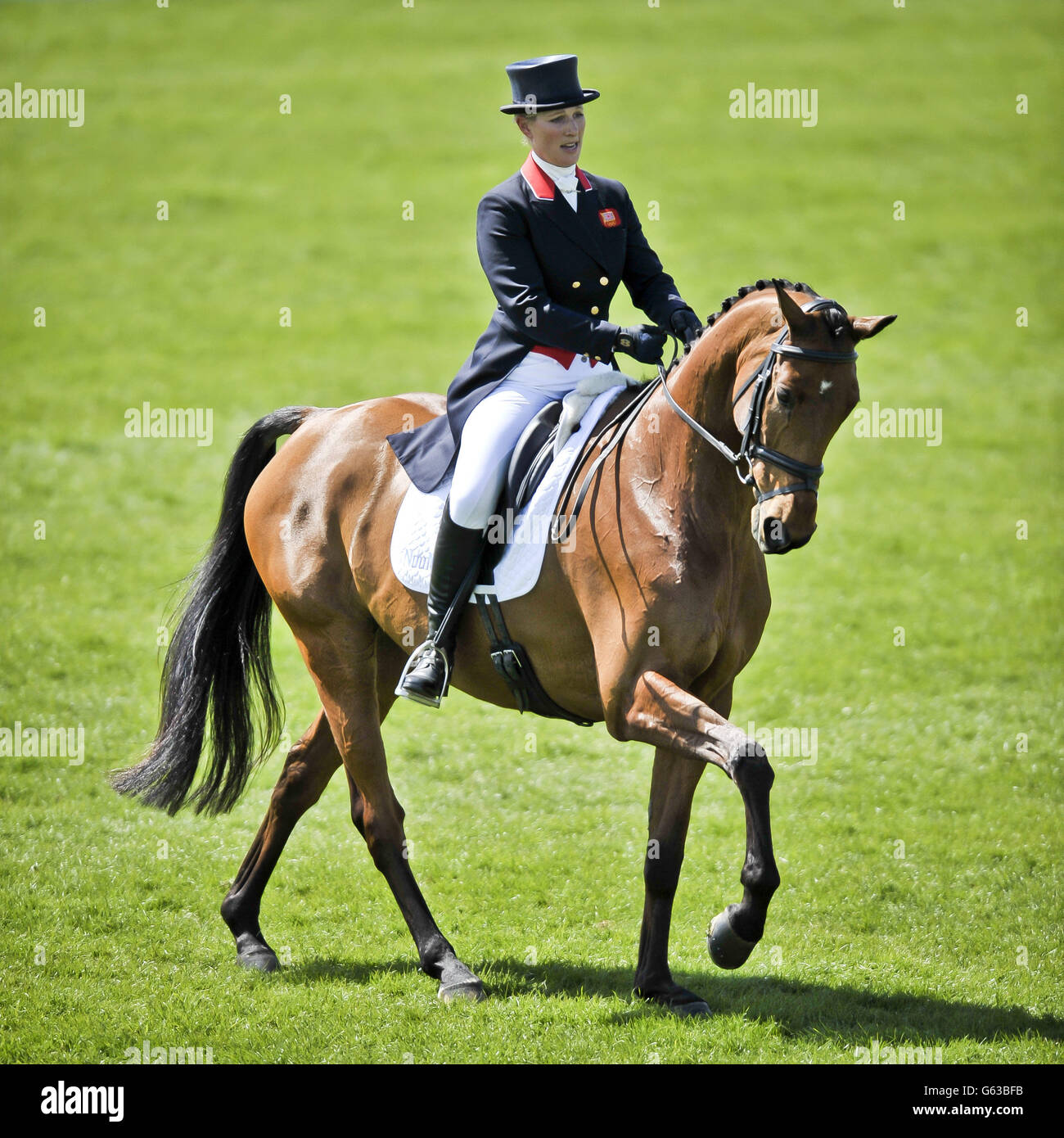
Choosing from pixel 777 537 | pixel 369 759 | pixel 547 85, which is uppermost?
pixel 547 85

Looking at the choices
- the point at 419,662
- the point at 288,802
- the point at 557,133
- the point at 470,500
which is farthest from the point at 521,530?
the point at 288,802

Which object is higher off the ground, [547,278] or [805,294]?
[547,278]

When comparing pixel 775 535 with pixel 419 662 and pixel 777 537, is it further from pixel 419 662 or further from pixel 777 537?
pixel 419 662

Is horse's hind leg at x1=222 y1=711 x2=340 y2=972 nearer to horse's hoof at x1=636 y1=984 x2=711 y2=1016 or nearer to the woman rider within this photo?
the woman rider

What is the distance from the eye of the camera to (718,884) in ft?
26.5

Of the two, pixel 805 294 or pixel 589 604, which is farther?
→ pixel 589 604

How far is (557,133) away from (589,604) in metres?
2.07

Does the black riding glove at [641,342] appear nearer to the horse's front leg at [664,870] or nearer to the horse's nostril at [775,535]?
the horse's nostril at [775,535]

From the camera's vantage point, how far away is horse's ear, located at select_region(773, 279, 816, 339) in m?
5.12

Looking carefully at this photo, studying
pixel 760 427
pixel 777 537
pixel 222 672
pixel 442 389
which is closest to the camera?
pixel 777 537

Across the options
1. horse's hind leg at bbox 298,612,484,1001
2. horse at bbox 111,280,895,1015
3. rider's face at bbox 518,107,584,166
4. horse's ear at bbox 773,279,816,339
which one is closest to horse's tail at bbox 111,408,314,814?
horse at bbox 111,280,895,1015

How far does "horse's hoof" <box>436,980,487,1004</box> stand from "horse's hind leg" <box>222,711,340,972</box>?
1.15 meters

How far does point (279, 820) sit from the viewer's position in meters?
7.30
